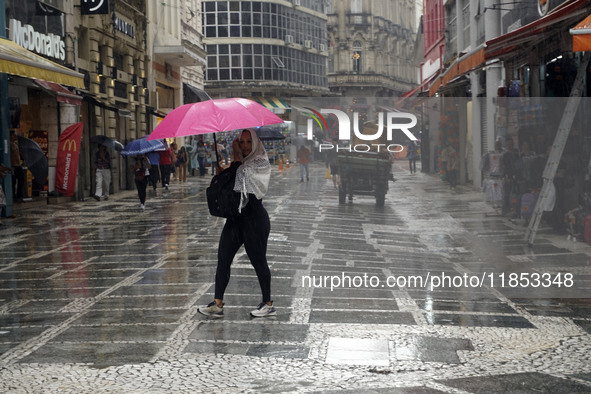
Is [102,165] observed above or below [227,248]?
above

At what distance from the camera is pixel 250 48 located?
56562 mm

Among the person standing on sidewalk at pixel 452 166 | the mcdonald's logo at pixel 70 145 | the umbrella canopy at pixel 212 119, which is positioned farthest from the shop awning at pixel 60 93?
the umbrella canopy at pixel 212 119

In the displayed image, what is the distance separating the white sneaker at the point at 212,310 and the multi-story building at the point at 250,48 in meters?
47.6

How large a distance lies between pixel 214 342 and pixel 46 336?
1.28 m

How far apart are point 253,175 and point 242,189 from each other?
0.15 metres

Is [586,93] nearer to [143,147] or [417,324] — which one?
[417,324]

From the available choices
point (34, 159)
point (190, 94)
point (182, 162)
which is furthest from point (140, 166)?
point (190, 94)

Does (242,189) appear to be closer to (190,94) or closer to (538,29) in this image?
(538,29)

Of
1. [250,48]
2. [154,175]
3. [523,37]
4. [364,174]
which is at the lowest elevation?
[154,175]

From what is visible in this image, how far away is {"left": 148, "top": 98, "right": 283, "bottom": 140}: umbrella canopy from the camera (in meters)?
7.09

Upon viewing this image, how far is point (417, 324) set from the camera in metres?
6.81

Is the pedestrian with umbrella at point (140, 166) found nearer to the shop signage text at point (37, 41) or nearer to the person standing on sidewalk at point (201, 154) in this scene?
the shop signage text at point (37, 41)

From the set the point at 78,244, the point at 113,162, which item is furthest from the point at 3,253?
the point at 113,162

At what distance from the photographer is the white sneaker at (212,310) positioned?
7078 mm
